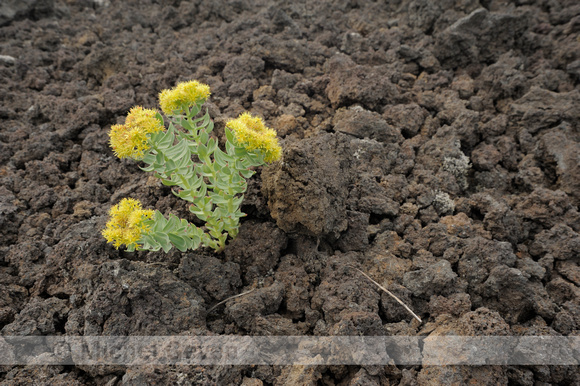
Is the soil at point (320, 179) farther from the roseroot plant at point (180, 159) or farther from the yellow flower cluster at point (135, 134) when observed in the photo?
the yellow flower cluster at point (135, 134)

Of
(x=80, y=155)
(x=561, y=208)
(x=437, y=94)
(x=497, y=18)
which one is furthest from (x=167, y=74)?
(x=561, y=208)

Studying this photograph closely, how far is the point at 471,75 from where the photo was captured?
375 cm

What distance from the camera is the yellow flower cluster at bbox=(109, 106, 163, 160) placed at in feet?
6.11

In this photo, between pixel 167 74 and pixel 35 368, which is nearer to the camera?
pixel 35 368

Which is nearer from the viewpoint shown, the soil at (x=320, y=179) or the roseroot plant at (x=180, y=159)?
the roseroot plant at (x=180, y=159)

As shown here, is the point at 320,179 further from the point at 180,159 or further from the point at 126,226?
the point at 126,226

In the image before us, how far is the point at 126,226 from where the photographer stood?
6.52 ft

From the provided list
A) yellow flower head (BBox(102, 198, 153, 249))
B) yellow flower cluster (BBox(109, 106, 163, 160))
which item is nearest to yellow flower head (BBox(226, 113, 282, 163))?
yellow flower cluster (BBox(109, 106, 163, 160))

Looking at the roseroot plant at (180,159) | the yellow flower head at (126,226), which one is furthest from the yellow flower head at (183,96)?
the yellow flower head at (126,226)

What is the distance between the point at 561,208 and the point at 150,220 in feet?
8.52

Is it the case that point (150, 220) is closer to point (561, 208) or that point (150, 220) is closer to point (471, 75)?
point (561, 208)

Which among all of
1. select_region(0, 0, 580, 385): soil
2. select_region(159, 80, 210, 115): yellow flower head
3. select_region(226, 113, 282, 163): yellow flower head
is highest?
select_region(159, 80, 210, 115): yellow flower head

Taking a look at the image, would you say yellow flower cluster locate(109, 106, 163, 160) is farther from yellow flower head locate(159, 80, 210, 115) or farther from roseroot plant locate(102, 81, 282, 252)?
yellow flower head locate(159, 80, 210, 115)

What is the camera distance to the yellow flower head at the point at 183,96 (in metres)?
2.01
